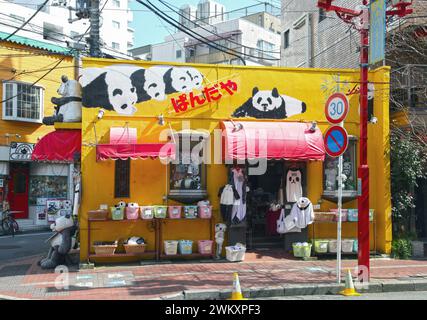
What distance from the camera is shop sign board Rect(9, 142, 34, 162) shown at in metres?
21.4

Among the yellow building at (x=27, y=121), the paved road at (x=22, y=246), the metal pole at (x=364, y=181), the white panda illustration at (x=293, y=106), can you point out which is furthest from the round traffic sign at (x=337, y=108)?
the yellow building at (x=27, y=121)

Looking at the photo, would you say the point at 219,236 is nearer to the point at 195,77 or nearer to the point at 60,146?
the point at 195,77

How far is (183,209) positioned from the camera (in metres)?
11.8

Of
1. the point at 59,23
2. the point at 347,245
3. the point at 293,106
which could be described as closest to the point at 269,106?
the point at 293,106

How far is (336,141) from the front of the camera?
9.33 meters

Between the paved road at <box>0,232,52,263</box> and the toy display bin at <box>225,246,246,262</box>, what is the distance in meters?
6.59

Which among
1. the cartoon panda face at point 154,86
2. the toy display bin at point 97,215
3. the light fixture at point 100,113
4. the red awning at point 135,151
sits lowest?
the toy display bin at point 97,215

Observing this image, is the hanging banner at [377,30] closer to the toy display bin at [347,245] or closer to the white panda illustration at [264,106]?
the white panda illustration at [264,106]

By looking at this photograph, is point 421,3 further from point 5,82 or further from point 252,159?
point 5,82

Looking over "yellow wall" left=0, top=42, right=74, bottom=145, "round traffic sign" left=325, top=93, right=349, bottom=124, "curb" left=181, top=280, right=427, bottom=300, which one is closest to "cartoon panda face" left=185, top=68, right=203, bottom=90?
"round traffic sign" left=325, top=93, right=349, bottom=124

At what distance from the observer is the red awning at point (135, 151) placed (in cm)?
1091

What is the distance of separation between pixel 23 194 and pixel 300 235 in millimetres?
15892

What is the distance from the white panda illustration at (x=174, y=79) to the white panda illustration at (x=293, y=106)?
2.81 meters

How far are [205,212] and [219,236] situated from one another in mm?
776
